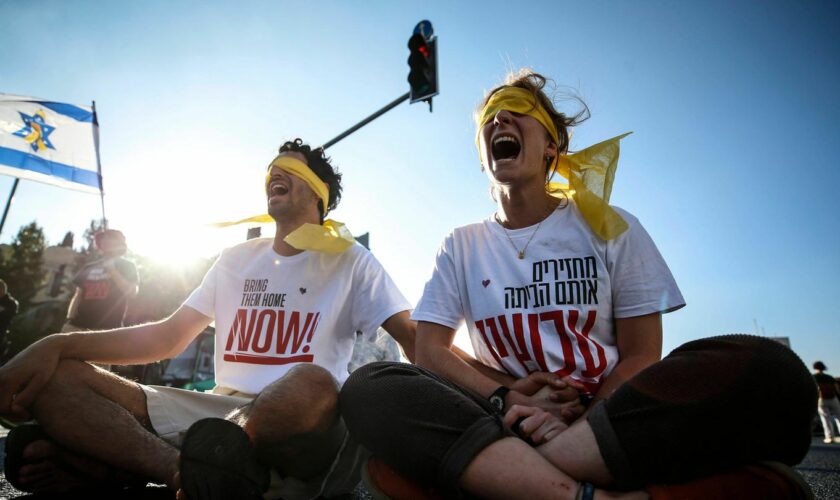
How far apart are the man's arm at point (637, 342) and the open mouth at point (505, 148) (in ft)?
3.45

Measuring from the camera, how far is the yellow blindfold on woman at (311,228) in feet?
8.48

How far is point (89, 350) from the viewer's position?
2.06 meters

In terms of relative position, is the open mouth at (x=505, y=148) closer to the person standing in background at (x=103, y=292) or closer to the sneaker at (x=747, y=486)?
the sneaker at (x=747, y=486)

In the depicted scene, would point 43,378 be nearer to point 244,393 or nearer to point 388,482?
point 244,393

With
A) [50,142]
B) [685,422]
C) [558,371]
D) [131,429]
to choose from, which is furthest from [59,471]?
[50,142]

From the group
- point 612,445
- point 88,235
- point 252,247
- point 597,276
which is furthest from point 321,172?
point 88,235

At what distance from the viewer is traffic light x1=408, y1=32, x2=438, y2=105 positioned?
4977 mm

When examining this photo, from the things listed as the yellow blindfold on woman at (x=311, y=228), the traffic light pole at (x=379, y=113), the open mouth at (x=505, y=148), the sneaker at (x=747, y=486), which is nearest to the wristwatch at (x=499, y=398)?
the sneaker at (x=747, y=486)

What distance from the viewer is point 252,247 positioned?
2980 millimetres

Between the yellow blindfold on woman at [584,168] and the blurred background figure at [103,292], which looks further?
the blurred background figure at [103,292]

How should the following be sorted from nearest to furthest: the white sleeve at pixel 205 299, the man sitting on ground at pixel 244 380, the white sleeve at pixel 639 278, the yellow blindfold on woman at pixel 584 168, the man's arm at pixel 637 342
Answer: the man sitting on ground at pixel 244 380
the man's arm at pixel 637 342
the white sleeve at pixel 639 278
the yellow blindfold on woman at pixel 584 168
the white sleeve at pixel 205 299

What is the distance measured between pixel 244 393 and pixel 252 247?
3.51 ft

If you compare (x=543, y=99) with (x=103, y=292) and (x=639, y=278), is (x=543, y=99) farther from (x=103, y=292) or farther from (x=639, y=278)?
(x=103, y=292)

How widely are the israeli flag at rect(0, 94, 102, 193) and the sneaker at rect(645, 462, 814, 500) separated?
893 centimetres
